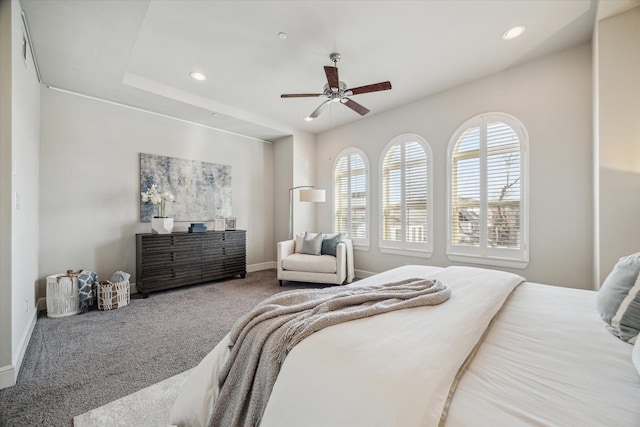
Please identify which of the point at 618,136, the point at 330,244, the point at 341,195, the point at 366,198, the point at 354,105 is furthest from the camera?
the point at 341,195

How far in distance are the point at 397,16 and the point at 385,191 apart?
266 cm

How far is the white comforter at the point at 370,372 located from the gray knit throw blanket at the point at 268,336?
0.05m

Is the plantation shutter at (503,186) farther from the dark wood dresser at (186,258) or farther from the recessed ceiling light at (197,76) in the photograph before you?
the dark wood dresser at (186,258)

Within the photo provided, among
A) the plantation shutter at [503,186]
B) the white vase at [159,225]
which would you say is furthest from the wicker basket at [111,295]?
the plantation shutter at [503,186]

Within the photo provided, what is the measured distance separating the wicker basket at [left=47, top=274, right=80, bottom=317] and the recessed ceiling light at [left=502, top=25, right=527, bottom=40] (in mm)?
5442

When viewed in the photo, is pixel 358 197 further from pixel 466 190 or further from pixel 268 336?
pixel 268 336

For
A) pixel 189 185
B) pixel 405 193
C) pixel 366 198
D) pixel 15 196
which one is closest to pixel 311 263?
pixel 366 198

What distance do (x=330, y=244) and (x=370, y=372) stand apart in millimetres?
3742

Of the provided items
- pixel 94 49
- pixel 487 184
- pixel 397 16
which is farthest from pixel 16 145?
pixel 487 184

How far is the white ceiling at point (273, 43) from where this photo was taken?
2320 mm

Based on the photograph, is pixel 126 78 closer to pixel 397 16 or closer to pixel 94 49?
pixel 94 49

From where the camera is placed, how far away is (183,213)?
14.8 ft

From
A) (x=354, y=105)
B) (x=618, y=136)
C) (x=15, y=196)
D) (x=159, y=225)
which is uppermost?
(x=354, y=105)

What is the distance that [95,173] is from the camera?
3.74 metres
